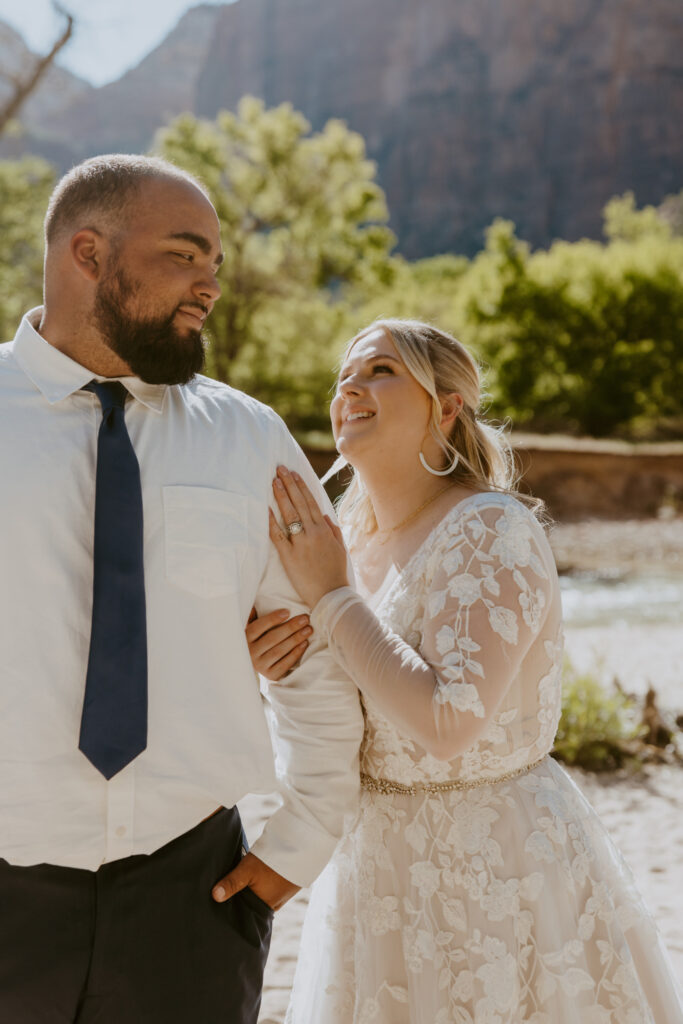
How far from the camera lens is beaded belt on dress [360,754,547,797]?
7.75ft

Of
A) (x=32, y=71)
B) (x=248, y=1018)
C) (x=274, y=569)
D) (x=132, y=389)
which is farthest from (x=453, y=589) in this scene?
(x=32, y=71)

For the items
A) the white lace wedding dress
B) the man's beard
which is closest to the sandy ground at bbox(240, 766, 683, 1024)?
the white lace wedding dress

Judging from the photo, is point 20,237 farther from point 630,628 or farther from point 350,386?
point 350,386

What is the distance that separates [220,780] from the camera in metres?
1.97

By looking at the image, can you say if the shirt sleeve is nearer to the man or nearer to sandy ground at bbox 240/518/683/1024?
the man

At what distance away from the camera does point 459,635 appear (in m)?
2.18

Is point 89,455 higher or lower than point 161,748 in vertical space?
higher

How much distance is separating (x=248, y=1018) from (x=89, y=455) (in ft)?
4.19

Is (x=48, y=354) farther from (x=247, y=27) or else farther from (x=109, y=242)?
(x=247, y=27)

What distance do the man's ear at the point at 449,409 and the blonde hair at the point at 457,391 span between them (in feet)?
0.05

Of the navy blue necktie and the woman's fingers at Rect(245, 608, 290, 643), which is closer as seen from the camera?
the navy blue necktie

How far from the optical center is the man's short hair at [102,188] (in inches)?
→ 81.9

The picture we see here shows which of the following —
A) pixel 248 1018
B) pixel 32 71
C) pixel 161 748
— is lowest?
pixel 248 1018

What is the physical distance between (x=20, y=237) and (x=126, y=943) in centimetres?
2683
